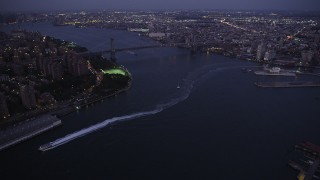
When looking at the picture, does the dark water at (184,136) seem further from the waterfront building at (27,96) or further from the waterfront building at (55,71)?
the waterfront building at (55,71)

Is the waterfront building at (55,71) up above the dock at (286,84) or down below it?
above

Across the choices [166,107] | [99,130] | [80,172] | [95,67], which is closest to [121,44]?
[95,67]

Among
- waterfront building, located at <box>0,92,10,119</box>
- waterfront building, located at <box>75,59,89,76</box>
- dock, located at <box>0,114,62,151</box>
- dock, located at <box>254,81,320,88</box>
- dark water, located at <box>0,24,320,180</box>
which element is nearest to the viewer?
dark water, located at <box>0,24,320,180</box>

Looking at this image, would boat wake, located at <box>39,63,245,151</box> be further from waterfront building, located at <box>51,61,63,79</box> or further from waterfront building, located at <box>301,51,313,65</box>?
waterfront building, located at <box>301,51,313,65</box>

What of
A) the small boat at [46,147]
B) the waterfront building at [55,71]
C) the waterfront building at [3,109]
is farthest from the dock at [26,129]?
the waterfront building at [55,71]

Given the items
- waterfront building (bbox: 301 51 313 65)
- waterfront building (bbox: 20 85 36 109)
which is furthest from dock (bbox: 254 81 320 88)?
waterfront building (bbox: 20 85 36 109)

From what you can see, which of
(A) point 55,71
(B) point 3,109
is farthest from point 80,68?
(B) point 3,109
